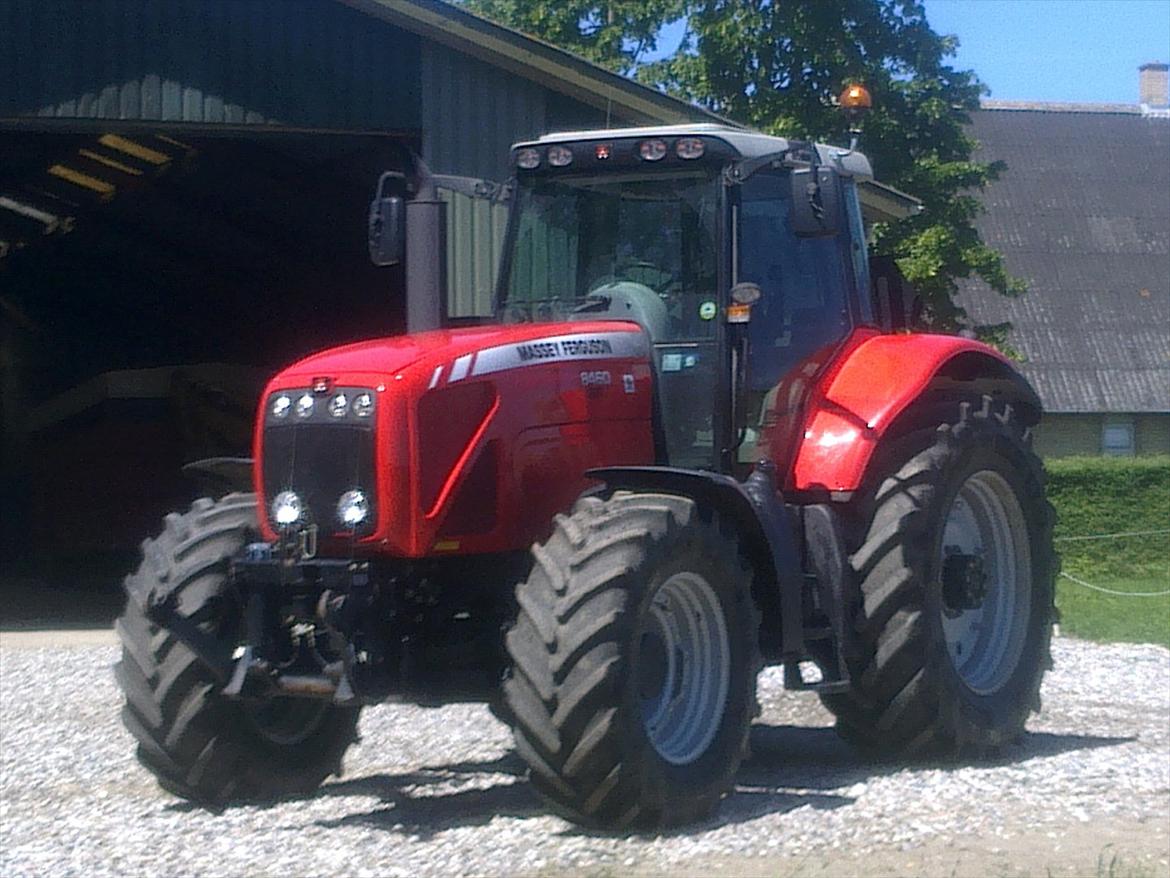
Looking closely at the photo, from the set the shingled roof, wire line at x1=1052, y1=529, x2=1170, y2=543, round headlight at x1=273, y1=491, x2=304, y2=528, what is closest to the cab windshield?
round headlight at x1=273, y1=491, x2=304, y2=528

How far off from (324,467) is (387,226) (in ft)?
5.19

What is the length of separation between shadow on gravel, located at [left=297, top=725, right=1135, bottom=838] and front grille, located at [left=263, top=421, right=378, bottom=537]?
3.96 feet

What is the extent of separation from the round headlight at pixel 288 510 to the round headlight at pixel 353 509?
185mm

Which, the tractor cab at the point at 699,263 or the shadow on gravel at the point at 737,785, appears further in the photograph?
the tractor cab at the point at 699,263

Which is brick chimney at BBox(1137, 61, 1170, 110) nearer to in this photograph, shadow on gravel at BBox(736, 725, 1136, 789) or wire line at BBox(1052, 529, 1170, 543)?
wire line at BBox(1052, 529, 1170, 543)

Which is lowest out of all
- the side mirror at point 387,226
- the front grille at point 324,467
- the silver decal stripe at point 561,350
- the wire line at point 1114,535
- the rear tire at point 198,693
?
the wire line at point 1114,535

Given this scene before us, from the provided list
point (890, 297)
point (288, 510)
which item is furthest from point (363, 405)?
point (890, 297)

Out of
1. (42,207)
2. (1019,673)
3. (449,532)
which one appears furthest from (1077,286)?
(449,532)

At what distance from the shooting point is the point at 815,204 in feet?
24.4

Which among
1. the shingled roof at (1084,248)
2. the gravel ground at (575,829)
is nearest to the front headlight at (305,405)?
the gravel ground at (575,829)

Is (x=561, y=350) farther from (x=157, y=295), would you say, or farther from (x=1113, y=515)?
(x=1113, y=515)

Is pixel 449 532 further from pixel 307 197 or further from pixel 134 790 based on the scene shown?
pixel 307 197

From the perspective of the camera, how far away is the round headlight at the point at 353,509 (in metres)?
6.83

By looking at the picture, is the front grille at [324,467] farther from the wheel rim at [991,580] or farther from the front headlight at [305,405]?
the wheel rim at [991,580]
